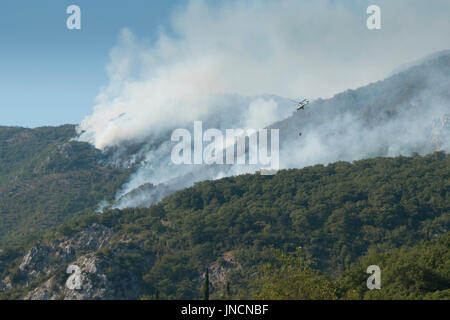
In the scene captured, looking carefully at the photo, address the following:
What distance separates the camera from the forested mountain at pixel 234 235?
146125mm

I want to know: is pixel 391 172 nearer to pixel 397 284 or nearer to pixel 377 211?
pixel 377 211

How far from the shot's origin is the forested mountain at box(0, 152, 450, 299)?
146125 millimetres

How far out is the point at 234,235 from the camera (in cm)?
16588

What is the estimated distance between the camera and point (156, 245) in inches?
6521

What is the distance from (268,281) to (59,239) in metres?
95.5

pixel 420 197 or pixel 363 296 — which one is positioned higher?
pixel 420 197

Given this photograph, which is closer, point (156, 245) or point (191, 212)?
point (156, 245)

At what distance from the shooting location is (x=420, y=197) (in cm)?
17575
